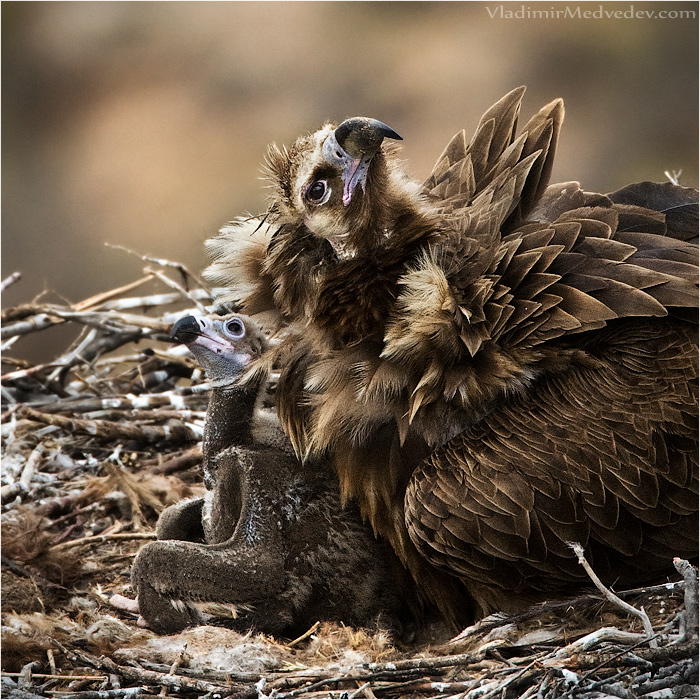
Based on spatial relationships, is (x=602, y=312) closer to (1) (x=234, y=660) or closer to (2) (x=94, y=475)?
(1) (x=234, y=660)

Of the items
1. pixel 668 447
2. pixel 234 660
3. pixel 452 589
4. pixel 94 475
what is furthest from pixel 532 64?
pixel 94 475

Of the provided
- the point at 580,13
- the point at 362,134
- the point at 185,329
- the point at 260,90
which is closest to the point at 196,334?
the point at 185,329

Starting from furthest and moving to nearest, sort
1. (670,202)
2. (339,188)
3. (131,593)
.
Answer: (131,593), (670,202), (339,188)

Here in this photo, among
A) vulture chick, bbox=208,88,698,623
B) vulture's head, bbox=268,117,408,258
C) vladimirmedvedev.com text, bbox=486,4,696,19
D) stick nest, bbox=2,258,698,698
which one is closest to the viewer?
stick nest, bbox=2,258,698,698

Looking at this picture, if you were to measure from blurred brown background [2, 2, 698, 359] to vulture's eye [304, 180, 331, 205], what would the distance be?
34cm

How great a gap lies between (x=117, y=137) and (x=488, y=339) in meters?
1.66

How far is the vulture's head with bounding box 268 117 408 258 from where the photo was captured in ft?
8.84

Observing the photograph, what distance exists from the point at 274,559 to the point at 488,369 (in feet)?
2.86

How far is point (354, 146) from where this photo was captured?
2639 mm

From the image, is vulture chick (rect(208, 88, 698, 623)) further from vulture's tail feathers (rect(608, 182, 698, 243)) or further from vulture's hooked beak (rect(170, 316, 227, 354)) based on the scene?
vulture's hooked beak (rect(170, 316, 227, 354))

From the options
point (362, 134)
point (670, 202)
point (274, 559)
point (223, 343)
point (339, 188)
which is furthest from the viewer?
point (223, 343)

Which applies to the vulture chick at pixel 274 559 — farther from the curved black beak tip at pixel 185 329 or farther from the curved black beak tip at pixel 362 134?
the curved black beak tip at pixel 362 134

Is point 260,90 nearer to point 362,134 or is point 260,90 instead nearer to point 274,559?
point 362,134

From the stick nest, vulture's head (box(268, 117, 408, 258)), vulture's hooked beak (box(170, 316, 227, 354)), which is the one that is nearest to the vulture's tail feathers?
vulture's head (box(268, 117, 408, 258))
